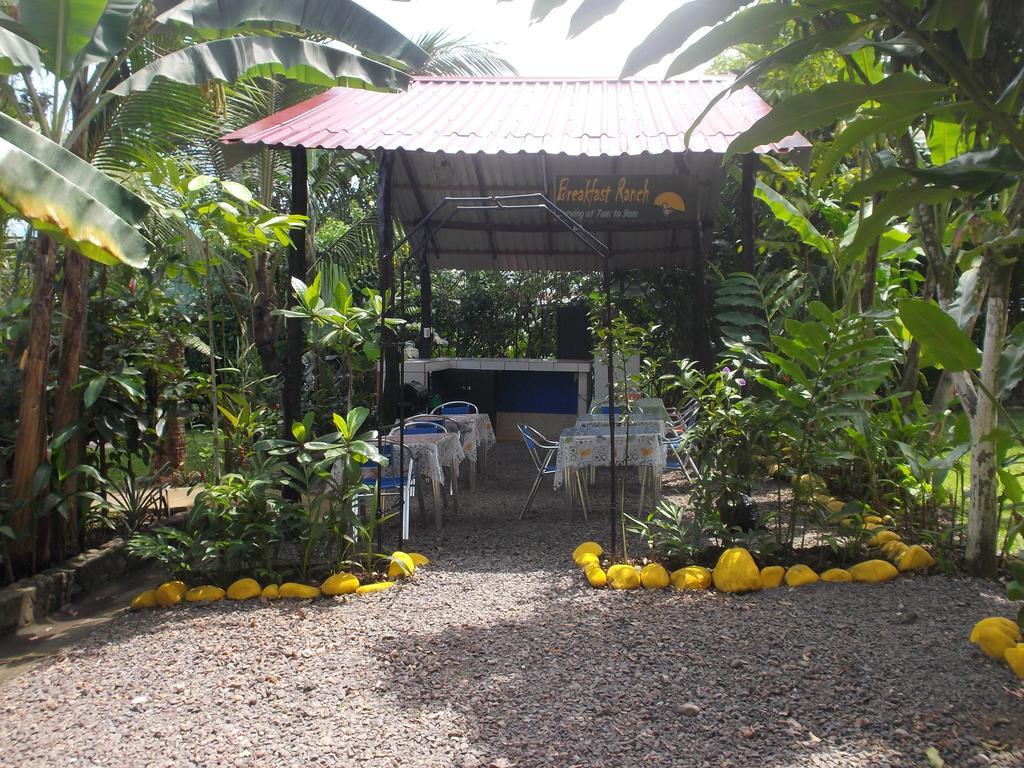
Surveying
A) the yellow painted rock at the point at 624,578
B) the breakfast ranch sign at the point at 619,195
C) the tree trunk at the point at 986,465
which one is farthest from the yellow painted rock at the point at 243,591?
the breakfast ranch sign at the point at 619,195

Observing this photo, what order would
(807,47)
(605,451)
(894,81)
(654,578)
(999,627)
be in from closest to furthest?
(894,81), (807,47), (999,627), (654,578), (605,451)

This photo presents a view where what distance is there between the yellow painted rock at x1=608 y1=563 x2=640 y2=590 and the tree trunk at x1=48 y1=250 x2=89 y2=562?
325 centimetres

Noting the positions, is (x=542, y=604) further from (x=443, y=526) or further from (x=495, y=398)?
(x=495, y=398)

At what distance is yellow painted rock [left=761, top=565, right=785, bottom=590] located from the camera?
4047 mm

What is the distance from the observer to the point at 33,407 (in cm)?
457

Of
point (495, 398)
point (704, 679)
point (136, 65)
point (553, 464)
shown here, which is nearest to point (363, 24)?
point (136, 65)

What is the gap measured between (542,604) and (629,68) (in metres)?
2.53

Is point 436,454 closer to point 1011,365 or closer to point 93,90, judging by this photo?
point 93,90

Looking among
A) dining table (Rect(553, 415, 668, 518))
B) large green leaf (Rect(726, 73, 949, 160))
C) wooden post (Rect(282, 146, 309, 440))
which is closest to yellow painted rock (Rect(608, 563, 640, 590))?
dining table (Rect(553, 415, 668, 518))

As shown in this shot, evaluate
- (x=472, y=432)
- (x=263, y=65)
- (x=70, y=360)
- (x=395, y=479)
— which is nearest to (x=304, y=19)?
(x=263, y=65)

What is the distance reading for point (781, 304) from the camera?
6227 millimetres

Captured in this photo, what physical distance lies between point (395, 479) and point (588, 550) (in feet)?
4.97

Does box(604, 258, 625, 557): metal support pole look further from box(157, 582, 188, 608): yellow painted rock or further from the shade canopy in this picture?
box(157, 582, 188, 608): yellow painted rock

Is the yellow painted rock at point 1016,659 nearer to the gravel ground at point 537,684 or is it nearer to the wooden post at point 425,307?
the gravel ground at point 537,684
